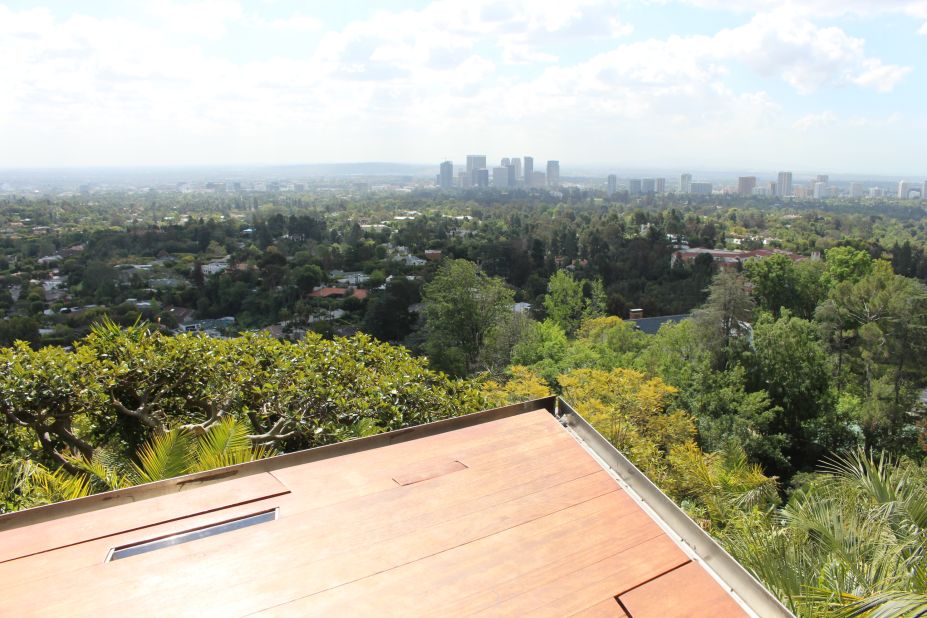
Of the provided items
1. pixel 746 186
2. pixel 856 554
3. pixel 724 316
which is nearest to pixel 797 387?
pixel 724 316

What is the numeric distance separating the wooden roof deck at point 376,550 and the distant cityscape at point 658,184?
117 m

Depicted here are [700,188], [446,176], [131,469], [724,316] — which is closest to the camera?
[131,469]

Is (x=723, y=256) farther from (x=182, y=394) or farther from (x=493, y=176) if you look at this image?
(x=493, y=176)

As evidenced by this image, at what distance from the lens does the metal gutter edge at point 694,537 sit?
183cm

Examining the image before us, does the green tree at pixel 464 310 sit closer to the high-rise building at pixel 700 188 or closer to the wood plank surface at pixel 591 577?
the wood plank surface at pixel 591 577

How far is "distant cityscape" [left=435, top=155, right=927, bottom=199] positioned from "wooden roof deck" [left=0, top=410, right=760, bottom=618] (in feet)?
384

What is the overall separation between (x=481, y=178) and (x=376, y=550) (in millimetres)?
137589

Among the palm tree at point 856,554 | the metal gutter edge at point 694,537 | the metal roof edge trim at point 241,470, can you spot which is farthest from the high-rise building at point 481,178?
the metal gutter edge at point 694,537

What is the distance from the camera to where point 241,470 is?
257cm

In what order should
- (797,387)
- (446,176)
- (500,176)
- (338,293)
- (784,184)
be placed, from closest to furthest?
(797,387) → (338,293) → (784,184) → (446,176) → (500,176)

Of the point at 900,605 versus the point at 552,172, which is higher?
the point at 552,172

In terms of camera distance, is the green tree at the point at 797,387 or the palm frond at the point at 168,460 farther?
the green tree at the point at 797,387

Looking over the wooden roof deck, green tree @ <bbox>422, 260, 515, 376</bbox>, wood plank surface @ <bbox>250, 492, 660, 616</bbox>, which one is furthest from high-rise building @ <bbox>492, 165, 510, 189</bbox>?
wood plank surface @ <bbox>250, 492, 660, 616</bbox>

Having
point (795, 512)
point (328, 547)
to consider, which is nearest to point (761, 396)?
point (795, 512)
